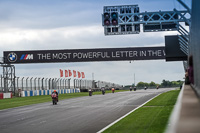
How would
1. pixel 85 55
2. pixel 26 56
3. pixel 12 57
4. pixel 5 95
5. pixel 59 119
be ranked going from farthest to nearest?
pixel 26 56
pixel 85 55
pixel 12 57
pixel 5 95
pixel 59 119

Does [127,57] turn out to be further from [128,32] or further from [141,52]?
[128,32]

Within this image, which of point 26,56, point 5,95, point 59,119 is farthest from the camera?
point 26,56

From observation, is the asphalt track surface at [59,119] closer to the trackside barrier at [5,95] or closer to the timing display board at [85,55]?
the trackside barrier at [5,95]

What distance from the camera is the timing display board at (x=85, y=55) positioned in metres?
49.0

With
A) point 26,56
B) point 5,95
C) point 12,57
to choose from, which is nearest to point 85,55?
point 26,56

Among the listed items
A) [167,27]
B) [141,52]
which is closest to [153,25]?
[167,27]

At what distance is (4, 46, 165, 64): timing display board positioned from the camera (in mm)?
49000

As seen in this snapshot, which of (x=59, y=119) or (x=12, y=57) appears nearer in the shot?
(x=59, y=119)

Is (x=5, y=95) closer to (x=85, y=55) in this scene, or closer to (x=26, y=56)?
(x=26, y=56)

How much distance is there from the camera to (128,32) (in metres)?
33.1

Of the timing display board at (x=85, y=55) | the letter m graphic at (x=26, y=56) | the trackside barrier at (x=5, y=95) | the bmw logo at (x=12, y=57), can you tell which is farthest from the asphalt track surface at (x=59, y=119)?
the letter m graphic at (x=26, y=56)

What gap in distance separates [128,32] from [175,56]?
5033 mm

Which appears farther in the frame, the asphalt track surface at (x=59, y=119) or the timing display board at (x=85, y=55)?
the timing display board at (x=85, y=55)

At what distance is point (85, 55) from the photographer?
164ft
